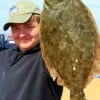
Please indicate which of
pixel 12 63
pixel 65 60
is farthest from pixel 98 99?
pixel 65 60

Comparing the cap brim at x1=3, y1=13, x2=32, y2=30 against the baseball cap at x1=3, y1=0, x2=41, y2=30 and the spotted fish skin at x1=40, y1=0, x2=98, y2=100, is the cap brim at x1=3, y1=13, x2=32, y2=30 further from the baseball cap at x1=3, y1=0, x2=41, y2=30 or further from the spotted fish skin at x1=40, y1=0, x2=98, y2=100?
the spotted fish skin at x1=40, y1=0, x2=98, y2=100

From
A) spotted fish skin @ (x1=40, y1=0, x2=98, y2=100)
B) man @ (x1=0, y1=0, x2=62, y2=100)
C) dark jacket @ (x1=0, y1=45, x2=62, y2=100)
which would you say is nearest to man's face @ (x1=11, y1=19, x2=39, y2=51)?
man @ (x1=0, y1=0, x2=62, y2=100)

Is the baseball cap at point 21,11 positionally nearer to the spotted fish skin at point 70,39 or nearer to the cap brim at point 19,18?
the cap brim at point 19,18

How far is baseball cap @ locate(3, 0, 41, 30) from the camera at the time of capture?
4.75 meters

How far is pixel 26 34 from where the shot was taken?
468 cm

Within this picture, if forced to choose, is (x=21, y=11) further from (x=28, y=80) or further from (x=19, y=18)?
(x=28, y=80)

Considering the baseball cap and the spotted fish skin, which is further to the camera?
the baseball cap

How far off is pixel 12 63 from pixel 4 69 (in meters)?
0.11

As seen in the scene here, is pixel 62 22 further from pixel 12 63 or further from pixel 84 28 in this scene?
pixel 12 63

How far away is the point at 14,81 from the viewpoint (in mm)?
4781

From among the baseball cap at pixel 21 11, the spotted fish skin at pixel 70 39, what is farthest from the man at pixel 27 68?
the spotted fish skin at pixel 70 39

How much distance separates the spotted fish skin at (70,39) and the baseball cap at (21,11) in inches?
29.5

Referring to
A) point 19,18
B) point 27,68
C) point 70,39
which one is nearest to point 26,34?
point 19,18

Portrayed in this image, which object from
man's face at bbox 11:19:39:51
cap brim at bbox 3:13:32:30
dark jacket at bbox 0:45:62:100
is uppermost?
cap brim at bbox 3:13:32:30
